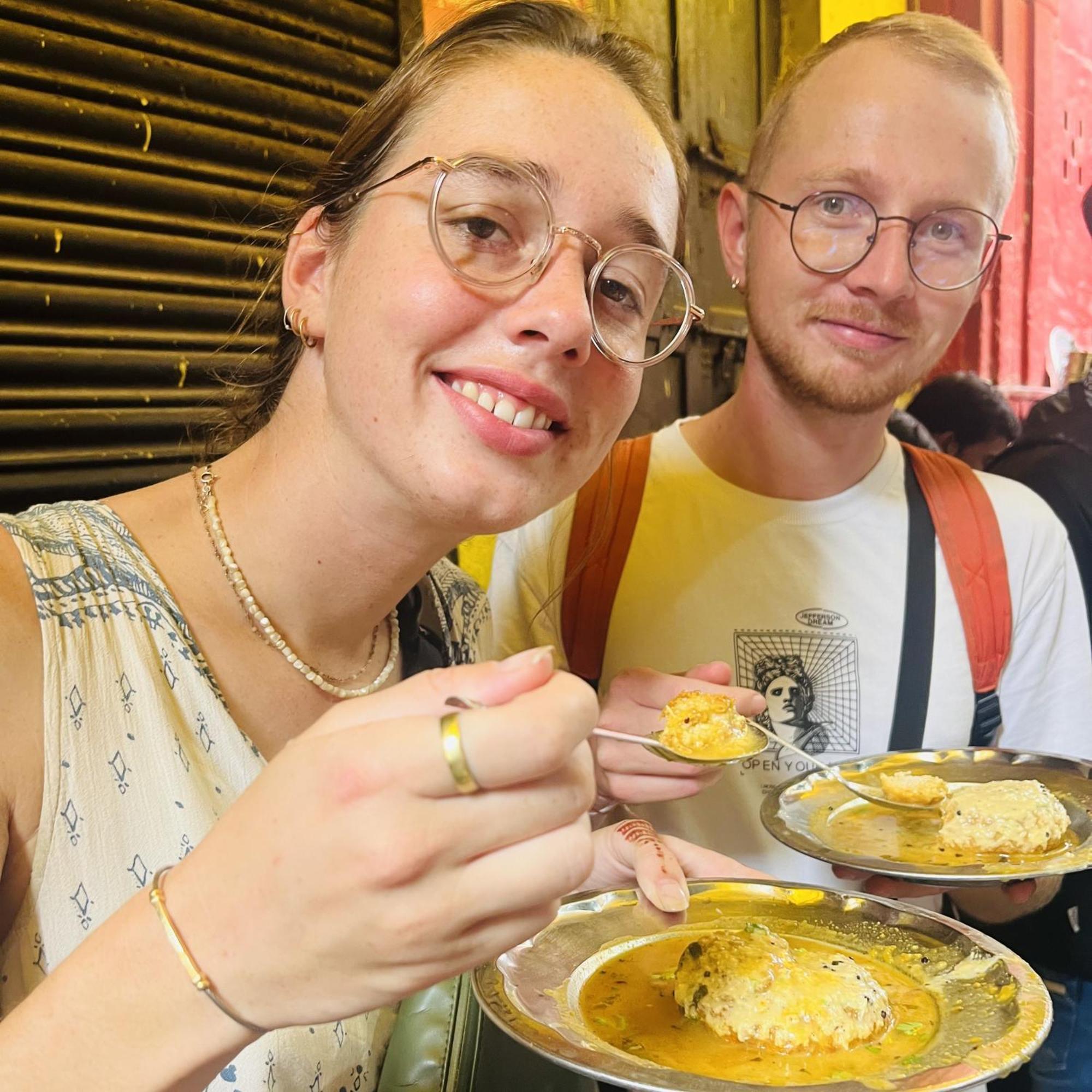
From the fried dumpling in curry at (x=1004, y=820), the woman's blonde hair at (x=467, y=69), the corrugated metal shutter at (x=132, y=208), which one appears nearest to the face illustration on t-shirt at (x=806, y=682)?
the fried dumpling in curry at (x=1004, y=820)

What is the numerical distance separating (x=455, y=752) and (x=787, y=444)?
70.4 inches

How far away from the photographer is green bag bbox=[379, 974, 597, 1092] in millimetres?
1298

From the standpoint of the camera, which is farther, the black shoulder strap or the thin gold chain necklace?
the black shoulder strap

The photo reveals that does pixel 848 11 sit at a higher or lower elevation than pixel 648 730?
higher

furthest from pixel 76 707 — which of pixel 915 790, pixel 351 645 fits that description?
pixel 915 790

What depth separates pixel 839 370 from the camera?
7.14ft

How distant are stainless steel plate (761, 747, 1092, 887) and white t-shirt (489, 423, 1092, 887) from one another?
0.16m

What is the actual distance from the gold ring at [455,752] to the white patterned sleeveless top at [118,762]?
2.36 ft

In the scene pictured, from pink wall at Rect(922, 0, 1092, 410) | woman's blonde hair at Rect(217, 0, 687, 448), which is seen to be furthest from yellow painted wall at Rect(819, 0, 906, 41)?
woman's blonde hair at Rect(217, 0, 687, 448)

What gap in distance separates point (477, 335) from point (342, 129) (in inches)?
61.3

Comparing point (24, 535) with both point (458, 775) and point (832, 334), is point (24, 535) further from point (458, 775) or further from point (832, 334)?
point (832, 334)

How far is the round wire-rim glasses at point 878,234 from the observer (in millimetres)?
2127

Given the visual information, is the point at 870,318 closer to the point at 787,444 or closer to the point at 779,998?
the point at 787,444

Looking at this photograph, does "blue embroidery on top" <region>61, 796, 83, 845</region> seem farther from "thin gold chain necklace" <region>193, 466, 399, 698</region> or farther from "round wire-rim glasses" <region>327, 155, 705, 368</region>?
"round wire-rim glasses" <region>327, 155, 705, 368</region>
